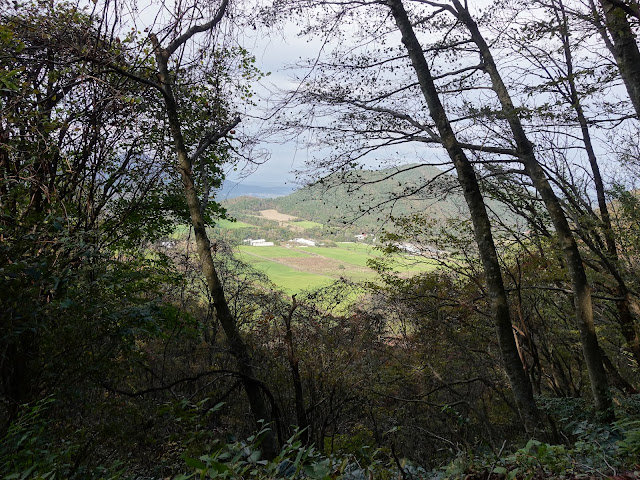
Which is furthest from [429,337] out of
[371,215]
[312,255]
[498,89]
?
[312,255]

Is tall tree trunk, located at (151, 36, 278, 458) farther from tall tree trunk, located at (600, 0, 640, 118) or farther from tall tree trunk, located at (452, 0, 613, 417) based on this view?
tall tree trunk, located at (600, 0, 640, 118)

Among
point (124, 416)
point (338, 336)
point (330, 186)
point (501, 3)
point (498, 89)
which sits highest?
point (501, 3)

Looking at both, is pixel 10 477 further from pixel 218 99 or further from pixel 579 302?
pixel 579 302

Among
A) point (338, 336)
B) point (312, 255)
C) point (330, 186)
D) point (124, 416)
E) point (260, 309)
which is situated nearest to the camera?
point (124, 416)

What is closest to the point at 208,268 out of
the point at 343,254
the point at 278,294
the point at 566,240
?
the point at 566,240

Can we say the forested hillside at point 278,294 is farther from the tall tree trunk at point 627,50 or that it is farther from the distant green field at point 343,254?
the distant green field at point 343,254

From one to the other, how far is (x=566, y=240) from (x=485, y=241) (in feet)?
5.77

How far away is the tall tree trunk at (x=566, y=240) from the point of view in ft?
17.0

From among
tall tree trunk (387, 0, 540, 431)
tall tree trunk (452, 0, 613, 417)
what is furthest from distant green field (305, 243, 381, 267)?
tall tree trunk (387, 0, 540, 431)

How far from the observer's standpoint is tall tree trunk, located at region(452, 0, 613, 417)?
518 centimetres

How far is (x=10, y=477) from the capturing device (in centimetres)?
165

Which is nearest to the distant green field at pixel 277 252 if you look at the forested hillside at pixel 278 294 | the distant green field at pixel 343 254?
the distant green field at pixel 343 254

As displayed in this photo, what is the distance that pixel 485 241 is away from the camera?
15.1 feet

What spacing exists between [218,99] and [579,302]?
5.85m
